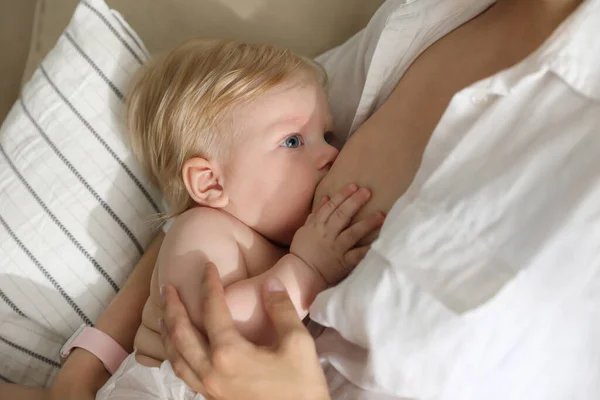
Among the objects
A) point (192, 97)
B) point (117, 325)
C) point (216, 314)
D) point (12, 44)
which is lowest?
point (117, 325)

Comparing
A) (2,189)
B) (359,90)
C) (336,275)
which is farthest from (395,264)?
(2,189)

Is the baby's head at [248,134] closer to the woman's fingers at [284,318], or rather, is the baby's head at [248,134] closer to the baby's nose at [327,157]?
the baby's nose at [327,157]

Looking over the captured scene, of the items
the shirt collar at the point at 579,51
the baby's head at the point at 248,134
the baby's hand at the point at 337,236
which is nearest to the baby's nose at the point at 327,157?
the baby's head at the point at 248,134

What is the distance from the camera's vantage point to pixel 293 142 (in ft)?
2.83

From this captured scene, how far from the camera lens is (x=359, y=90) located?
0.99m

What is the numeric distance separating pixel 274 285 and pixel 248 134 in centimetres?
25

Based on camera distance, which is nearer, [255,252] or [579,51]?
[579,51]

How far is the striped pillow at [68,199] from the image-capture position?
98 cm

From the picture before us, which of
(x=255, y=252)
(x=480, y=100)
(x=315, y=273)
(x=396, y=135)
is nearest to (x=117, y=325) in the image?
(x=255, y=252)

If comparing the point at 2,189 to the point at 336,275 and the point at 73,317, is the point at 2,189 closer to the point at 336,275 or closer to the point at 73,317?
the point at 73,317

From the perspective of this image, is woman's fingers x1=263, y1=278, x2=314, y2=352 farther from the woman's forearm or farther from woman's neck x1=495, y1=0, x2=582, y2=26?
woman's neck x1=495, y1=0, x2=582, y2=26

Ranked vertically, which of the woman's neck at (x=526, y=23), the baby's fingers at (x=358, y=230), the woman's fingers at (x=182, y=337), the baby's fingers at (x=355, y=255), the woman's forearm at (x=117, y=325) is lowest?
the woman's forearm at (x=117, y=325)

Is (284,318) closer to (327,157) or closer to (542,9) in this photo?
(327,157)

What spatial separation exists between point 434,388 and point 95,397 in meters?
0.56
